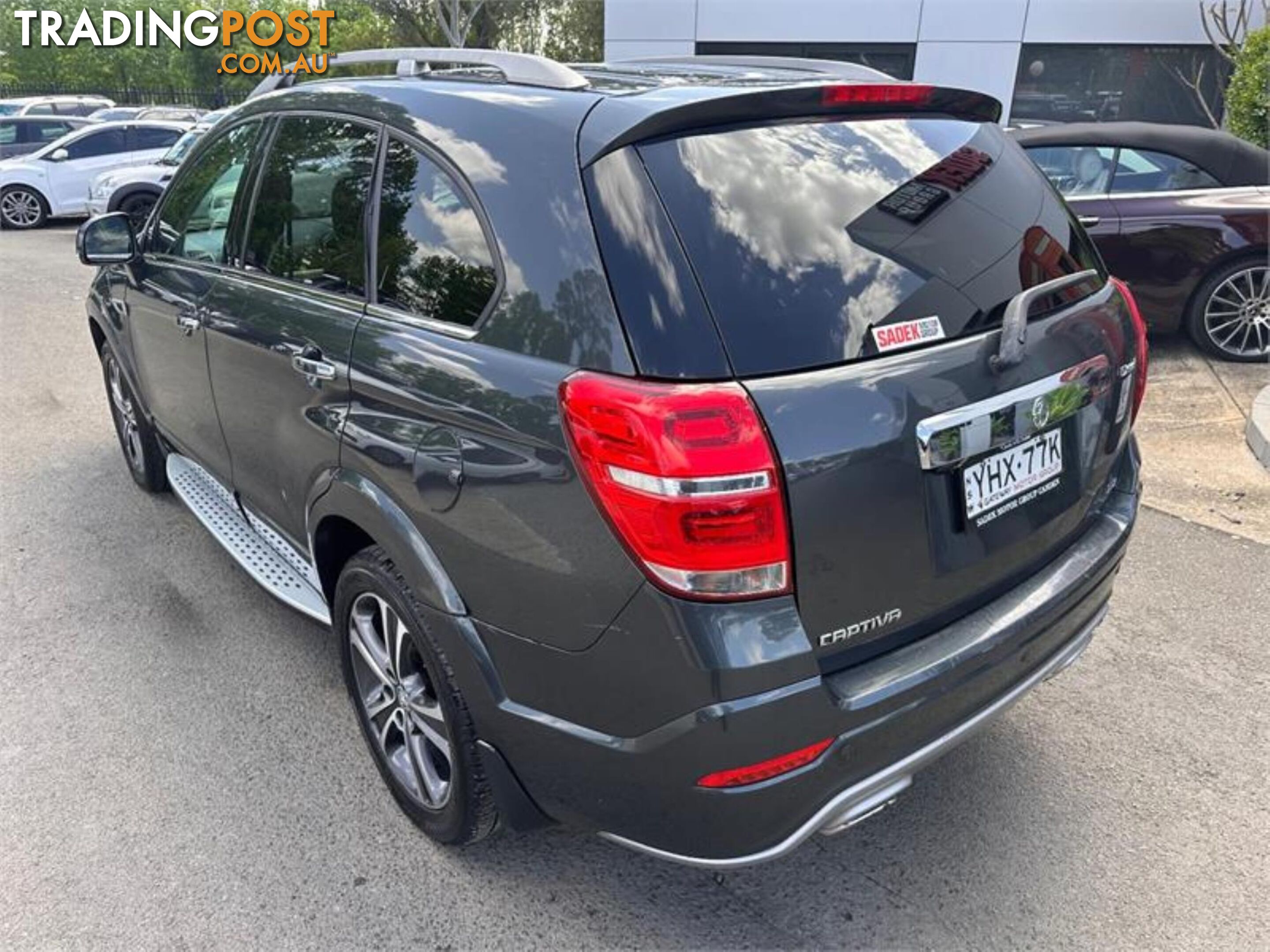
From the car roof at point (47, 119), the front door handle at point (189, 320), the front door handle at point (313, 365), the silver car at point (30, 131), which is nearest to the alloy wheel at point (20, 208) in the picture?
the car roof at point (47, 119)

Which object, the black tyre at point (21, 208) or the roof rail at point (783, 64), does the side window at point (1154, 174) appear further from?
the black tyre at point (21, 208)

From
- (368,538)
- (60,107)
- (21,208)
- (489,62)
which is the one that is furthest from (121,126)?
(368,538)

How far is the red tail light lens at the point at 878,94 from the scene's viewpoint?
6.61 ft

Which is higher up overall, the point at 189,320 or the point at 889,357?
the point at 889,357

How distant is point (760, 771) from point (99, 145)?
16.9m

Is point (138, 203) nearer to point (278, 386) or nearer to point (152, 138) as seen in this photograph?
point (152, 138)

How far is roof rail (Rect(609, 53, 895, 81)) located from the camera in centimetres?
237

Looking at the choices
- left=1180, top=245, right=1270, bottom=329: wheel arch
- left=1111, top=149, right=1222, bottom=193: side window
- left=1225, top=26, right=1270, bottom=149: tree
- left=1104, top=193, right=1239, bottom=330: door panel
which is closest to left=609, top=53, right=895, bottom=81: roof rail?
left=1104, top=193, right=1239, bottom=330: door panel

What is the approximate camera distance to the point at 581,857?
2.38 metres

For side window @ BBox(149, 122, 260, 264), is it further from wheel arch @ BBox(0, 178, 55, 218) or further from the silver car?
the silver car

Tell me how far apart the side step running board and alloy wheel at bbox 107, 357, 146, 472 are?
569mm

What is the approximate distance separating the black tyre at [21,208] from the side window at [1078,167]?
15.1 metres

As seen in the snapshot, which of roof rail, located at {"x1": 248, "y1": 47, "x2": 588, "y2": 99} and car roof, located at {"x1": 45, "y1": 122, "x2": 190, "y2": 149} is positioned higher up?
roof rail, located at {"x1": 248, "y1": 47, "x2": 588, "y2": 99}

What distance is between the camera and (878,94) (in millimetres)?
2104
